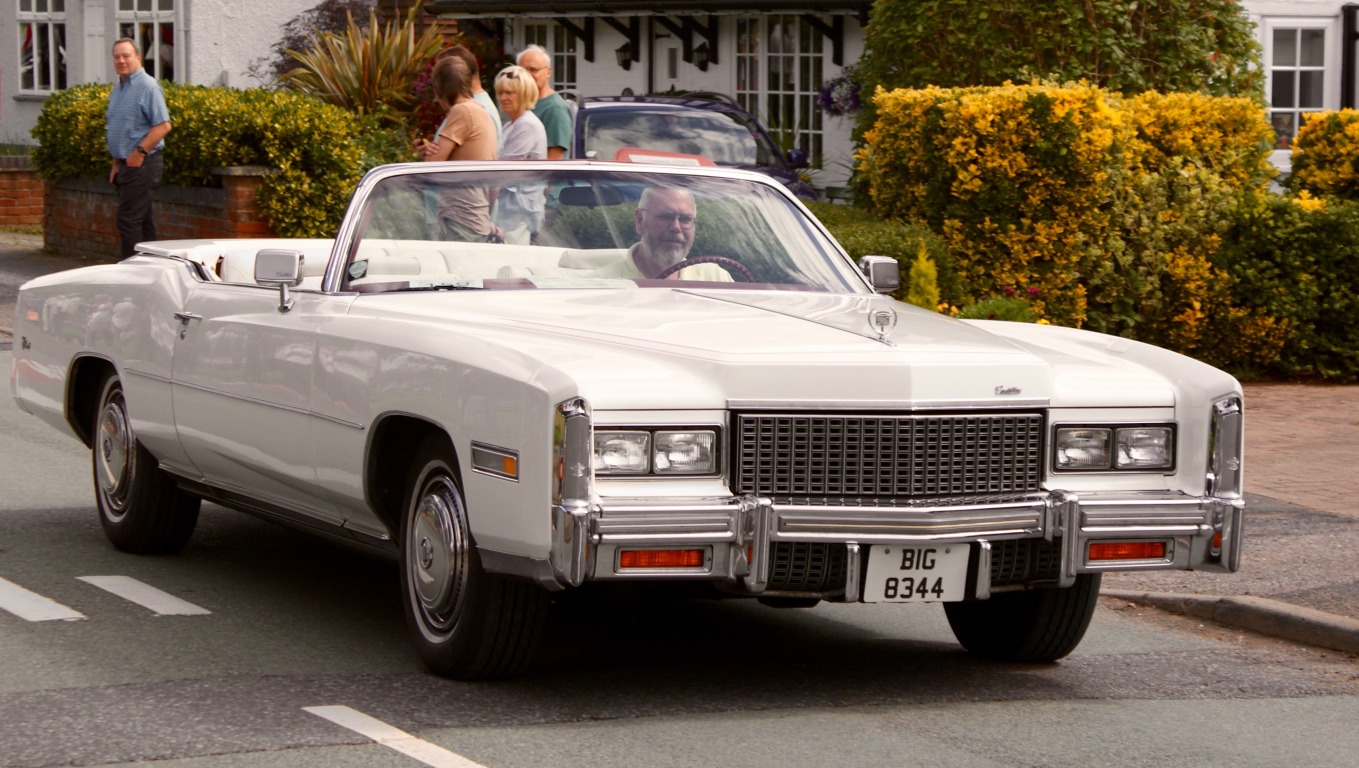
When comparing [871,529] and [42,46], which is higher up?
[42,46]

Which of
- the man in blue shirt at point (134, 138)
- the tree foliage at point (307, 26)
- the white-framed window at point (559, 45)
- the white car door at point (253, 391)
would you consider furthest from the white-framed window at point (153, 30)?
the white car door at point (253, 391)

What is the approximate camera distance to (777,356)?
18.4 ft

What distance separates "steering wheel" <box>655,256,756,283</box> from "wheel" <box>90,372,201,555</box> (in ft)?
7.04

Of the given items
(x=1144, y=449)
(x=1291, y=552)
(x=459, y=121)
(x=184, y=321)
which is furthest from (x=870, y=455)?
(x=459, y=121)

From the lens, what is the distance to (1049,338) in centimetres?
677

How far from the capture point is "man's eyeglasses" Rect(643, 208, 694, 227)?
7109 millimetres

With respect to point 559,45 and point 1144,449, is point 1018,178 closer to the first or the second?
point 1144,449

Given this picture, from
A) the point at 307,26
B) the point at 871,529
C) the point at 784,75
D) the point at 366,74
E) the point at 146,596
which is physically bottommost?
the point at 146,596

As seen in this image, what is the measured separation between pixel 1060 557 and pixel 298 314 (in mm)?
2669

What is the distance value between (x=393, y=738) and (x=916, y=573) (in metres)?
1.47

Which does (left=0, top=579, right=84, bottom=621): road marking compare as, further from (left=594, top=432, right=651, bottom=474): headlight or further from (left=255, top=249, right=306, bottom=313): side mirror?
(left=594, top=432, right=651, bottom=474): headlight

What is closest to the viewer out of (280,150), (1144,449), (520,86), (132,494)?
(1144,449)

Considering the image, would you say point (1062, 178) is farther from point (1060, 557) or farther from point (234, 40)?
point (234, 40)

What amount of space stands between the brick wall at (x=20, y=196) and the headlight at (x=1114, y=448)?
19071 millimetres
